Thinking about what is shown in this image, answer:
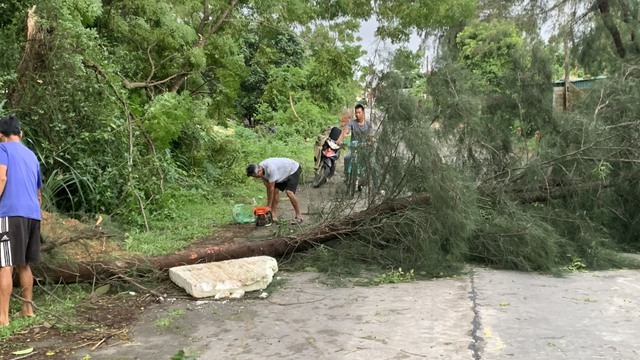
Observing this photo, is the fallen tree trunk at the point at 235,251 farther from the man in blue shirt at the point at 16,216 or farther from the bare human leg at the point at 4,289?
the bare human leg at the point at 4,289

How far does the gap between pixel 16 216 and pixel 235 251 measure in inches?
84.7

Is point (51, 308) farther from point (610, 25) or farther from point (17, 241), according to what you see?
point (610, 25)

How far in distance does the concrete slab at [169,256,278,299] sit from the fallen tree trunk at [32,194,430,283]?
22 centimetres

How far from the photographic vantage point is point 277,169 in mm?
A: 7832

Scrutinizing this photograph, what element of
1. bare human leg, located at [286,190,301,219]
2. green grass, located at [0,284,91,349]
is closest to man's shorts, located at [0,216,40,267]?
green grass, located at [0,284,91,349]

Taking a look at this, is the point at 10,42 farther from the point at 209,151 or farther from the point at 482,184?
the point at 482,184

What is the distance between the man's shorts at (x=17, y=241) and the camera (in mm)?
4230

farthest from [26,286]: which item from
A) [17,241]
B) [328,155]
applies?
[328,155]

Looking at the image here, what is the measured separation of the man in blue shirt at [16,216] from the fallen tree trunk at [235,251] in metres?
0.49

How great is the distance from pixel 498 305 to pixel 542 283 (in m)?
1.02

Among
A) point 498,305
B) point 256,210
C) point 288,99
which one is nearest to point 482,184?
point 498,305

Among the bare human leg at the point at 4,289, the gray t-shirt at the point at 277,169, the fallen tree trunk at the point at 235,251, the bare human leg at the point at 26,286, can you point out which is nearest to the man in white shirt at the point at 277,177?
the gray t-shirt at the point at 277,169

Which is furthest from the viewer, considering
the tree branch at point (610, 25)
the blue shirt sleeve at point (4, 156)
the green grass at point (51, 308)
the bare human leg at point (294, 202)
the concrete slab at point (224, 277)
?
the tree branch at point (610, 25)

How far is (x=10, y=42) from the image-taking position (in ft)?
23.9
